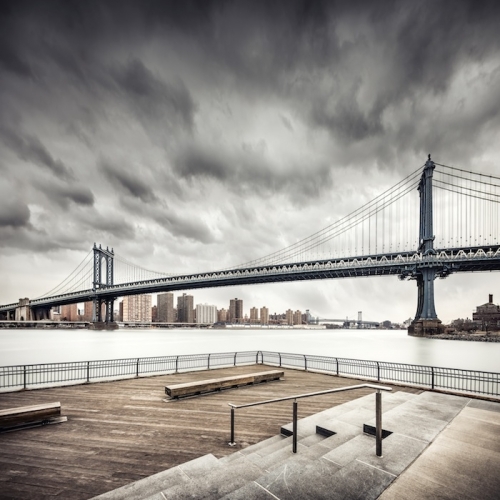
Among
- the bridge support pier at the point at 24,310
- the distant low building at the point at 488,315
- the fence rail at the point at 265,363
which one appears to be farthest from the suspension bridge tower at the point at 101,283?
the distant low building at the point at 488,315

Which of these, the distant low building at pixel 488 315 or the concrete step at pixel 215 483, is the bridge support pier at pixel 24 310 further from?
the distant low building at pixel 488 315

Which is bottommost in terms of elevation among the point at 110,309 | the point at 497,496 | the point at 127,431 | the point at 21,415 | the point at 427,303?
the point at 110,309

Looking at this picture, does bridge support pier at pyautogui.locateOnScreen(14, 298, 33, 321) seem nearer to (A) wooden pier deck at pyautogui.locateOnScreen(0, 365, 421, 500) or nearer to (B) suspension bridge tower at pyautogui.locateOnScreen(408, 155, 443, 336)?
(B) suspension bridge tower at pyautogui.locateOnScreen(408, 155, 443, 336)

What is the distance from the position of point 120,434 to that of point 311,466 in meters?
5.39

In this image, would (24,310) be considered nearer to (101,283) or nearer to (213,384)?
(101,283)

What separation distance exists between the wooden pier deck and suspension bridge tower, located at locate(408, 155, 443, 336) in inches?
2556

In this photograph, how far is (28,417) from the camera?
793 centimetres

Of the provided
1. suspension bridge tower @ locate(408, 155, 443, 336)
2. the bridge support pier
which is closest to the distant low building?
suspension bridge tower @ locate(408, 155, 443, 336)

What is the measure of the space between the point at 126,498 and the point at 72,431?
4479 millimetres

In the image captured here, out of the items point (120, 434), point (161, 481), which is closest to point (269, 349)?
point (120, 434)

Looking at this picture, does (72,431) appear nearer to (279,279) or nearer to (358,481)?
(358,481)

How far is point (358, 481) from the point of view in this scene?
436 cm

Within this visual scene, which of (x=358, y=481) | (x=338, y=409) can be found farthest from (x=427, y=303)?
(x=358, y=481)

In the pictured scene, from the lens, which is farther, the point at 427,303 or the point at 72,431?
the point at 427,303
